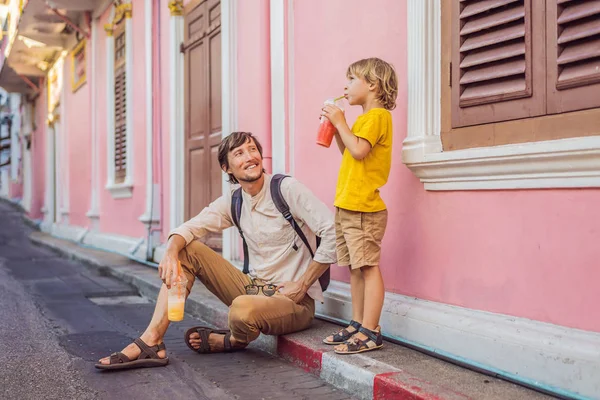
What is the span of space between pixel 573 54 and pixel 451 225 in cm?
100

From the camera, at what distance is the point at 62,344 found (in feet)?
13.9

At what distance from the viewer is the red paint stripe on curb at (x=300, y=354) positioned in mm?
3393

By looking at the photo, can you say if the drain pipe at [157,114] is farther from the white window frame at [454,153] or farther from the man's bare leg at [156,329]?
the white window frame at [454,153]

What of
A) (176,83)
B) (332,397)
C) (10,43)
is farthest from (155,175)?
(10,43)

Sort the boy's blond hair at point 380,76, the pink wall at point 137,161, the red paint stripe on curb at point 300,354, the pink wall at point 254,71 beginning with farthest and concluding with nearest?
the pink wall at point 137,161 < the pink wall at point 254,71 < the red paint stripe on curb at point 300,354 < the boy's blond hair at point 380,76

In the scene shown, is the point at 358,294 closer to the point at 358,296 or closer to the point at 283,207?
the point at 358,296

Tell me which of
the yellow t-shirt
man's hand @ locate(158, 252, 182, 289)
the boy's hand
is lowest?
man's hand @ locate(158, 252, 182, 289)

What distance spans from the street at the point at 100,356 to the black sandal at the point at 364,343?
0.21 meters

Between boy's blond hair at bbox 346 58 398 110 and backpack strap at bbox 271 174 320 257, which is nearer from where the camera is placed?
boy's blond hair at bbox 346 58 398 110

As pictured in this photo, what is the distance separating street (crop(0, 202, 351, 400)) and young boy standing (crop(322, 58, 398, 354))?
412mm

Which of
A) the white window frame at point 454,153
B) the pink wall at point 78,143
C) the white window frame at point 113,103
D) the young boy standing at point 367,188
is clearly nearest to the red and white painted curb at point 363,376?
the young boy standing at point 367,188

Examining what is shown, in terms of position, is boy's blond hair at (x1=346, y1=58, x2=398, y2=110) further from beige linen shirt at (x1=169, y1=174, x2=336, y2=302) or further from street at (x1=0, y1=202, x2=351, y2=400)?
street at (x1=0, y1=202, x2=351, y2=400)

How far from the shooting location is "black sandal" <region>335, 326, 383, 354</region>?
3271mm

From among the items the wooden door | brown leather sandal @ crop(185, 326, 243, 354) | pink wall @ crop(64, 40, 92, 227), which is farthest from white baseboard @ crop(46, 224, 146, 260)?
brown leather sandal @ crop(185, 326, 243, 354)
